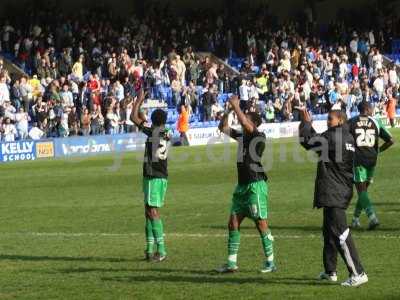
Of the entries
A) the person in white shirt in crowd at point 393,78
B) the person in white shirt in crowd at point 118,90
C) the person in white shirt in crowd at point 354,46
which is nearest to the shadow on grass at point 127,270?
the person in white shirt in crowd at point 118,90

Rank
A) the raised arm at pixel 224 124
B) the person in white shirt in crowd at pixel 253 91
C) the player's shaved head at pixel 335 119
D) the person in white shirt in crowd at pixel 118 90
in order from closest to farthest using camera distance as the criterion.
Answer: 1. the player's shaved head at pixel 335 119
2. the raised arm at pixel 224 124
3. the person in white shirt in crowd at pixel 118 90
4. the person in white shirt in crowd at pixel 253 91

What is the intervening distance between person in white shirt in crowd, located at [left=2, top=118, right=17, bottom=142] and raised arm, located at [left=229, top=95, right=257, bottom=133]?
25304 millimetres

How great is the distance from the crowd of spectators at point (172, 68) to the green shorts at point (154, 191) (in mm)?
23642

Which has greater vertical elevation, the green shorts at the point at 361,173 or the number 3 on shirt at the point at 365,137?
the number 3 on shirt at the point at 365,137

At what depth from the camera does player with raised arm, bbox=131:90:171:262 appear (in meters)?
13.1

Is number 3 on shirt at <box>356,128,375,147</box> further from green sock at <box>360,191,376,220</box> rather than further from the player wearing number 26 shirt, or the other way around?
green sock at <box>360,191,376,220</box>

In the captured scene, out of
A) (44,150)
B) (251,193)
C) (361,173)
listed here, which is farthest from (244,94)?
(251,193)

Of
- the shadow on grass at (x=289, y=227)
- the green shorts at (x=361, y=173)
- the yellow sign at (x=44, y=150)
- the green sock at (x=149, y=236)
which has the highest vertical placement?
the green shorts at (x=361, y=173)

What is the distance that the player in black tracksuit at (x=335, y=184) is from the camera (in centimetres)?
1068

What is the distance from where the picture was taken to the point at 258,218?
38.6 feet

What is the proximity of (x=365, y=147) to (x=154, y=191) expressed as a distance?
4074 millimetres

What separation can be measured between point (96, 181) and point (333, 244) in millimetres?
15926

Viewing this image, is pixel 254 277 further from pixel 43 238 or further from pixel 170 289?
pixel 43 238

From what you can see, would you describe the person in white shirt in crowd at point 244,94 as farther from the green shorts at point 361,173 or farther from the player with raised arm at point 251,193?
the player with raised arm at point 251,193
